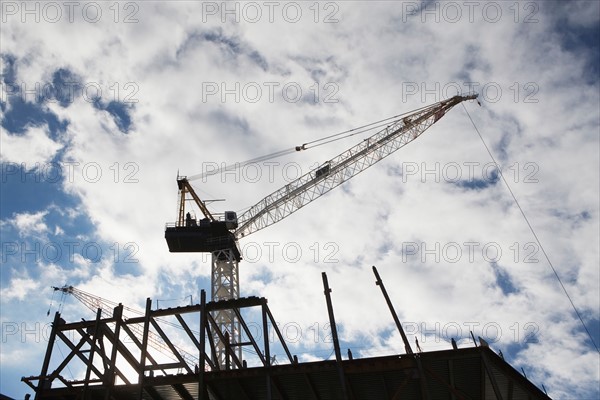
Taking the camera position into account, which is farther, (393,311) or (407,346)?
(393,311)

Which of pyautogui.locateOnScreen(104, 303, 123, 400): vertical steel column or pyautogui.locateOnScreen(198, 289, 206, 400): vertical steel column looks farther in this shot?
pyautogui.locateOnScreen(104, 303, 123, 400): vertical steel column

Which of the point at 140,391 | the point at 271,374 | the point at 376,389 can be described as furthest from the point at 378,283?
the point at 140,391

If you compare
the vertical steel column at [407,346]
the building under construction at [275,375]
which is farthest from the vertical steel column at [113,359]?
the vertical steel column at [407,346]

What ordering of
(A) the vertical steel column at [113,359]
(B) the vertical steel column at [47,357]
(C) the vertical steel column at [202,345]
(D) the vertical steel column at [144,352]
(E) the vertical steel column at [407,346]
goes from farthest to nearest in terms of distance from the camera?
(B) the vertical steel column at [47,357] < (A) the vertical steel column at [113,359] < (D) the vertical steel column at [144,352] < (C) the vertical steel column at [202,345] < (E) the vertical steel column at [407,346]

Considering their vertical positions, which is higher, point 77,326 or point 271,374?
point 77,326

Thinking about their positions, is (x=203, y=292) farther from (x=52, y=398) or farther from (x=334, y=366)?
(x=52, y=398)

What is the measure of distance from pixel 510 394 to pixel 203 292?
12195mm

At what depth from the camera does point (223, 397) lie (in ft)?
60.9

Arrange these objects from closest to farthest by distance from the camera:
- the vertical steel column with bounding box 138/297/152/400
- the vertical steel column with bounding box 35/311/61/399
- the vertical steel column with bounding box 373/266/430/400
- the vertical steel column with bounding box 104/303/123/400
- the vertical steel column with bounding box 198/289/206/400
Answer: the vertical steel column with bounding box 373/266/430/400
the vertical steel column with bounding box 198/289/206/400
the vertical steel column with bounding box 138/297/152/400
the vertical steel column with bounding box 104/303/123/400
the vertical steel column with bounding box 35/311/61/399

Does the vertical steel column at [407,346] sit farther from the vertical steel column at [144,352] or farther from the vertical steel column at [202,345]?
the vertical steel column at [144,352]

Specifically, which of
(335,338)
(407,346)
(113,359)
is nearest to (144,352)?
(113,359)

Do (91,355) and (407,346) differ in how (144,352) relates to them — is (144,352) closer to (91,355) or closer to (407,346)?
(91,355)

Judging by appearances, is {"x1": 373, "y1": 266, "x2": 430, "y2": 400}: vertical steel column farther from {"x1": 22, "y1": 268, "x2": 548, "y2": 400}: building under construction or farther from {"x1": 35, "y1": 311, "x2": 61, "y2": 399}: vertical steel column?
{"x1": 35, "y1": 311, "x2": 61, "y2": 399}: vertical steel column

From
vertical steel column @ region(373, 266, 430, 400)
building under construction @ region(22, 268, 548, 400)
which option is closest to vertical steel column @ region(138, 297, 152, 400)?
building under construction @ region(22, 268, 548, 400)
